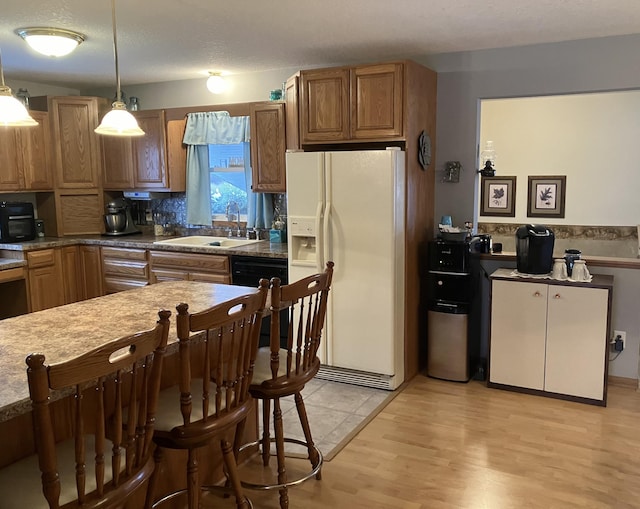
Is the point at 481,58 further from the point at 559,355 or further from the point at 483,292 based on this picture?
the point at 559,355

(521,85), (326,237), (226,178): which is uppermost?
(521,85)

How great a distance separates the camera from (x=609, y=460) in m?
2.85

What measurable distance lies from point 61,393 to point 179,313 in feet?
1.27

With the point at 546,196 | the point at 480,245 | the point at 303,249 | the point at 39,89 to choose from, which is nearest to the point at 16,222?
the point at 39,89

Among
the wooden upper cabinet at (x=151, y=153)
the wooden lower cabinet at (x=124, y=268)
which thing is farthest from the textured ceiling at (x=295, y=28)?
the wooden lower cabinet at (x=124, y=268)

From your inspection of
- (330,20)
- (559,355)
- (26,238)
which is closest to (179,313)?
(330,20)

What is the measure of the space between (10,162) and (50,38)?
77.0 inches

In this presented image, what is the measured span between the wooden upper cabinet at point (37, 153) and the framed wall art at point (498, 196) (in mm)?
4304

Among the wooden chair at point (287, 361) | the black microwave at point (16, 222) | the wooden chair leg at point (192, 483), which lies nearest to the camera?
the wooden chair leg at point (192, 483)

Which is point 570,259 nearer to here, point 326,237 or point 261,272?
point 326,237

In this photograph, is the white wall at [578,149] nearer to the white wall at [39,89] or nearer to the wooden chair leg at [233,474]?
the wooden chair leg at [233,474]

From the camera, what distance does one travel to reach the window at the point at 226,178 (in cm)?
517

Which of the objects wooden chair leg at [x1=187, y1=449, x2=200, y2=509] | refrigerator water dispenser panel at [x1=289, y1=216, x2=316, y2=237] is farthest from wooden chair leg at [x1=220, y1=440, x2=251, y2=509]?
refrigerator water dispenser panel at [x1=289, y1=216, x2=316, y2=237]

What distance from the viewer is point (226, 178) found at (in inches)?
207
